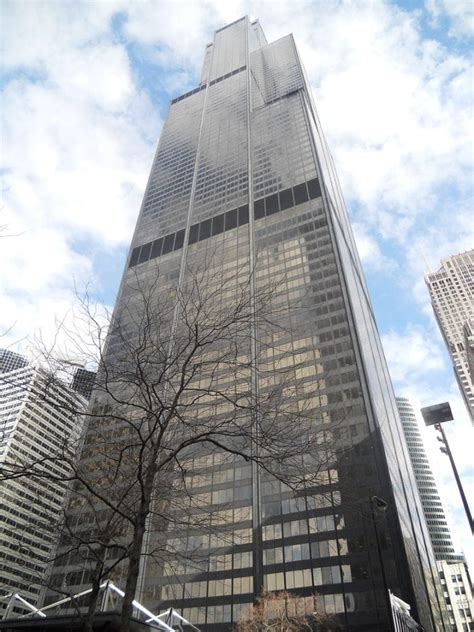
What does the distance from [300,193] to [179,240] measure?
35004 millimetres

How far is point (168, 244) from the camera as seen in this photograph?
386 ft

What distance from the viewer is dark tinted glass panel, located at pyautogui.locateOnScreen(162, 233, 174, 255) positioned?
11568 cm

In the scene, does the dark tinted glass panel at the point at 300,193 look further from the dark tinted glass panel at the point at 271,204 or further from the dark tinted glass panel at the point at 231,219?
the dark tinted glass panel at the point at 231,219

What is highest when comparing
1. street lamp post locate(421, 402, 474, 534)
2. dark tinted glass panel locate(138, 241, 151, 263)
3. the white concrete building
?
dark tinted glass panel locate(138, 241, 151, 263)

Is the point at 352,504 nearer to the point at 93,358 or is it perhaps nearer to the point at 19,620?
the point at 93,358

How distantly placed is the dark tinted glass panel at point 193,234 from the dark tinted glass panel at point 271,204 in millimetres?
20542

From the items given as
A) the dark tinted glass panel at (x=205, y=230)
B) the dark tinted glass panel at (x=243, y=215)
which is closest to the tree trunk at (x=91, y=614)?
the dark tinted glass panel at (x=243, y=215)

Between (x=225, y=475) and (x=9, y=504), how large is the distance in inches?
Result: 2073

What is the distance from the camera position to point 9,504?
89.4 meters

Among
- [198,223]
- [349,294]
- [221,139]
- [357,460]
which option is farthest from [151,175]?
A: [357,460]

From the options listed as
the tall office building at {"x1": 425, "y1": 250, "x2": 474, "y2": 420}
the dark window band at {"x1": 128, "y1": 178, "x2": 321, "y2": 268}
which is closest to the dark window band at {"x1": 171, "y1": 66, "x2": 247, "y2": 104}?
the dark window band at {"x1": 128, "y1": 178, "x2": 321, "y2": 268}

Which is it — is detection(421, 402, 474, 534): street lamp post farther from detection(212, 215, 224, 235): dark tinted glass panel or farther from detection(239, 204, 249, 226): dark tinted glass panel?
detection(212, 215, 224, 235): dark tinted glass panel

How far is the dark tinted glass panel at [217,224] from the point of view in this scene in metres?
112

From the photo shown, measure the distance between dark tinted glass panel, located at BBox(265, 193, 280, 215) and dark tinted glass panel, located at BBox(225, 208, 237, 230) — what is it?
9007 mm
